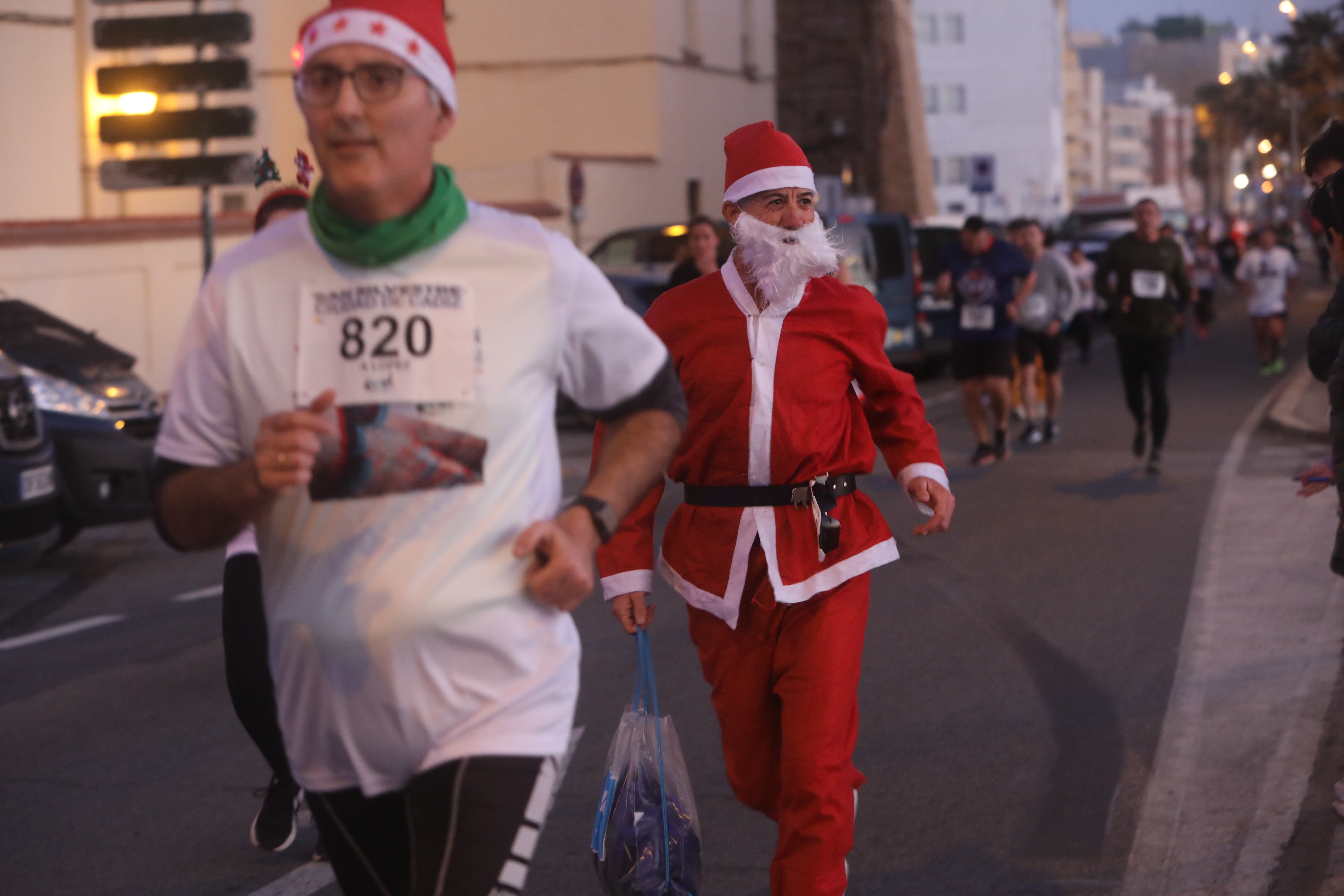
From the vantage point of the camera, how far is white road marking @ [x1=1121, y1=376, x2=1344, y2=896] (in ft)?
16.9

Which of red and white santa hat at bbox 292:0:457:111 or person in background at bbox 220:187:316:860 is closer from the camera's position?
red and white santa hat at bbox 292:0:457:111

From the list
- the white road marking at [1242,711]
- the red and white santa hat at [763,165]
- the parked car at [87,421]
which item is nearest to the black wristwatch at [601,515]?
the red and white santa hat at [763,165]

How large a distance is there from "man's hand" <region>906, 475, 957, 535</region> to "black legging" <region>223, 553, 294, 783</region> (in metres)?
1.75

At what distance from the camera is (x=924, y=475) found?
447cm

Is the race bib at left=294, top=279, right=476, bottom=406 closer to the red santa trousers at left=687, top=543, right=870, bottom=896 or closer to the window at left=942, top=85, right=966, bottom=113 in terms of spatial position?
the red santa trousers at left=687, top=543, right=870, bottom=896

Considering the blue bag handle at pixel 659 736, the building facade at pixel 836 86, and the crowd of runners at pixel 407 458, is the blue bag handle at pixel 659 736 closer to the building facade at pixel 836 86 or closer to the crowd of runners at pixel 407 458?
the crowd of runners at pixel 407 458

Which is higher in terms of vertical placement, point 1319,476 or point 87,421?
point 1319,476

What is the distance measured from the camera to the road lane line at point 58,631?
879cm

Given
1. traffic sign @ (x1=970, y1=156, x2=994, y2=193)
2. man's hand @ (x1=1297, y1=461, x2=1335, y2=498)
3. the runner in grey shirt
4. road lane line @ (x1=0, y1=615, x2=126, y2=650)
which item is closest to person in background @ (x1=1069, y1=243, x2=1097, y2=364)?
the runner in grey shirt

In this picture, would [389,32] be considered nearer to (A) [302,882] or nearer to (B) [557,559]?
(B) [557,559]

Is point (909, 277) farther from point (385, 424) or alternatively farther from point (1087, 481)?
point (385, 424)

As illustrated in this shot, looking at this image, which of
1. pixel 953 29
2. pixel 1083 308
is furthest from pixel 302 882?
pixel 953 29

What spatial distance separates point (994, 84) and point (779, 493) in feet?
330

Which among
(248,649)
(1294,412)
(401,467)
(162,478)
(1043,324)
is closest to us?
(401,467)
